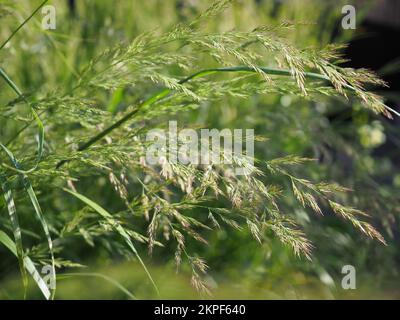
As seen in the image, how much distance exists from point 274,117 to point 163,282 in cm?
63

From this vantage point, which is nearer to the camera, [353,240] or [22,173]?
[22,173]

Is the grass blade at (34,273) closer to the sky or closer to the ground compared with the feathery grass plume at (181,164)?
closer to the ground

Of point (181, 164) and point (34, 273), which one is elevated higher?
point (181, 164)

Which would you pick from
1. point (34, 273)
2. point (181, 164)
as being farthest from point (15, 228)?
point (181, 164)

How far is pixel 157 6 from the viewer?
2520mm

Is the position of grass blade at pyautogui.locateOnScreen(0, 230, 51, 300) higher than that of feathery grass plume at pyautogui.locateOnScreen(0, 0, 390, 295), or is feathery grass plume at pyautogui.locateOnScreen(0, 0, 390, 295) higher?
feathery grass plume at pyautogui.locateOnScreen(0, 0, 390, 295)

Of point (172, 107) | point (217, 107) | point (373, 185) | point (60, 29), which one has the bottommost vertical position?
point (172, 107)

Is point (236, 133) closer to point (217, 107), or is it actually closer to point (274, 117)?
point (274, 117)

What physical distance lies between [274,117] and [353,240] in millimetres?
530

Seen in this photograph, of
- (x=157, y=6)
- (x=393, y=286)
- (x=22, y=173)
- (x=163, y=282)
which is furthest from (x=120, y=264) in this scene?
(x=157, y=6)

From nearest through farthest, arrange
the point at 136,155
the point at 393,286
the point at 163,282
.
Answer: the point at 136,155, the point at 163,282, the point at 393,286

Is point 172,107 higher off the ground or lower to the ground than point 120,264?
higher

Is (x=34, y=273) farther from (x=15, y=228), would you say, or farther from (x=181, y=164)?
(x=181, y=164)
